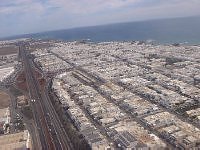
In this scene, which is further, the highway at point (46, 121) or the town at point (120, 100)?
the highway at point (46, 121)

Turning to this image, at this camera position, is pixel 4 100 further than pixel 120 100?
Yes

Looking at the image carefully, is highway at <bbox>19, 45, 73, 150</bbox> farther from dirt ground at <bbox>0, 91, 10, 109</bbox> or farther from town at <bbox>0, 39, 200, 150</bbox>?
dirt ground at <bbox>0, 91, 10, 109</bbox>

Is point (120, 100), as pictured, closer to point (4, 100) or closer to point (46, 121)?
point (46, 121)

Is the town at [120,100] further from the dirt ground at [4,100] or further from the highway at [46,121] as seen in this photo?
the dirt ground at [4,100]

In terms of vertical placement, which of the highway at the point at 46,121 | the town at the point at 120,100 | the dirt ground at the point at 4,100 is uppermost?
the town at the point at 120,100

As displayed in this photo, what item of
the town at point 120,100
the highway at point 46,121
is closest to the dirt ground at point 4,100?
the town at point 120,100

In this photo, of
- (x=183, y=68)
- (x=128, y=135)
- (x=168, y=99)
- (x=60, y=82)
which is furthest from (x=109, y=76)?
(x=128, y=135)

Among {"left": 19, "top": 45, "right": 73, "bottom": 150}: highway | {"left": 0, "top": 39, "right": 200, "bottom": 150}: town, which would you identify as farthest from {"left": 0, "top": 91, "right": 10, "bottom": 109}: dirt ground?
{"left": 19, "top": 45, "right": 73, "bottom": 150}: highway

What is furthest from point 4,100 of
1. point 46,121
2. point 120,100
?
point 120,100
